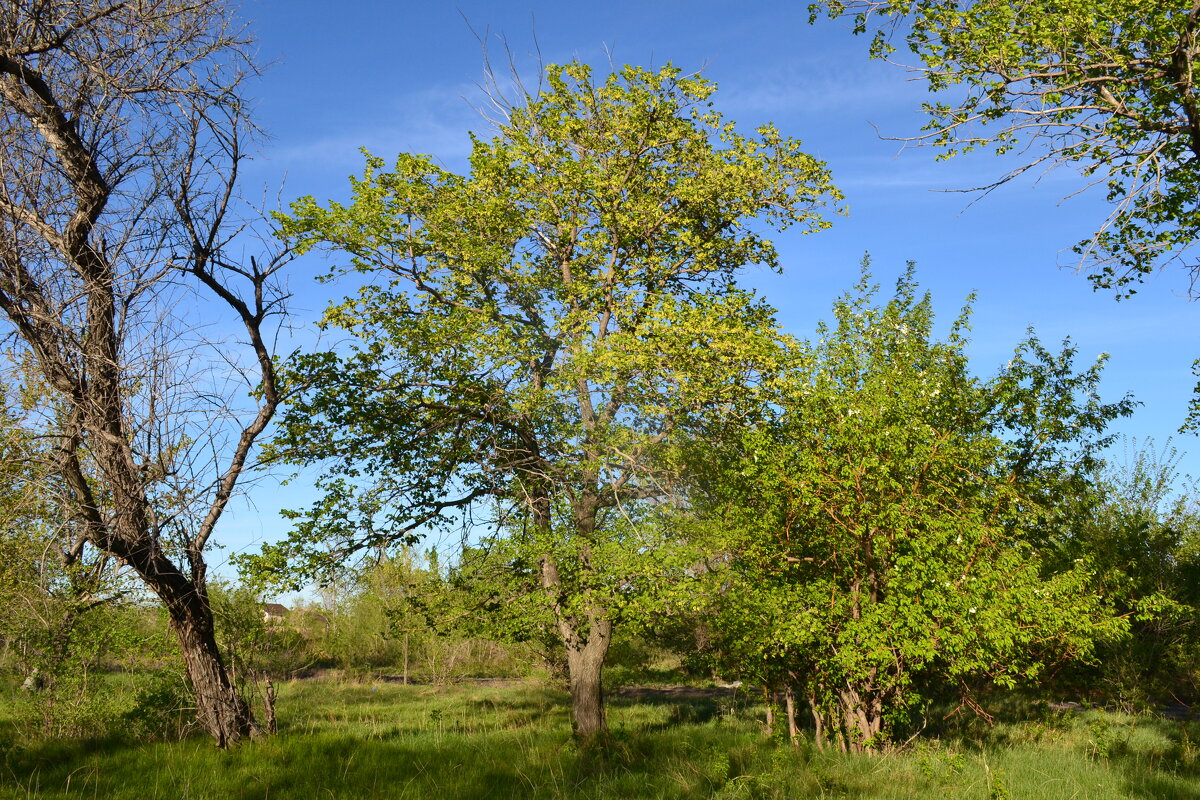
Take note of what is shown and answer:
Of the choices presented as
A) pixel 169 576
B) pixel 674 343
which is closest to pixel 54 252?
pixel 169 576

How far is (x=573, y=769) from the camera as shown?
1095 centimetres

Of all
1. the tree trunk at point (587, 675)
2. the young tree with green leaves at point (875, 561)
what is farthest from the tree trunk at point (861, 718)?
the tree trunk at point (587, 675)

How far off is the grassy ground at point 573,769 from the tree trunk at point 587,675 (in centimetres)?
49

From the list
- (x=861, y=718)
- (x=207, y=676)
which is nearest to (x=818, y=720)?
(x=861, y=718)

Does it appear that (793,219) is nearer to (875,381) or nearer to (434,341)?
(875,381)

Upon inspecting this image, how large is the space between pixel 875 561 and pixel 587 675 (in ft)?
18.4

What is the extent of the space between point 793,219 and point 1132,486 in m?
15.9

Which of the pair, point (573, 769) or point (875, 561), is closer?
point (573, 769)

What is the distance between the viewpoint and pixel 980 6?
10.9 m

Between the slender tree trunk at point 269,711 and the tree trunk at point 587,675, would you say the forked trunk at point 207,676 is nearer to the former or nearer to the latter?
the slender tree trunk at point 269,711

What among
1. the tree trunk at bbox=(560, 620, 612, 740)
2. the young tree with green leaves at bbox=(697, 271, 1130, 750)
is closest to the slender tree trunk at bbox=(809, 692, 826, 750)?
the young tree with green leaves at bbox=(697, 271, 1130, 750)

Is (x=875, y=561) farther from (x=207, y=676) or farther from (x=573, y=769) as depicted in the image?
(x=207, y=676)

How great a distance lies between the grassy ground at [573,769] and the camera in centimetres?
916

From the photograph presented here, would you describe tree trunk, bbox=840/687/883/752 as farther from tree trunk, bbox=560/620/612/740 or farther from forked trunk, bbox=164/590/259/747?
forked trunk, bbox=164/590/259/747
